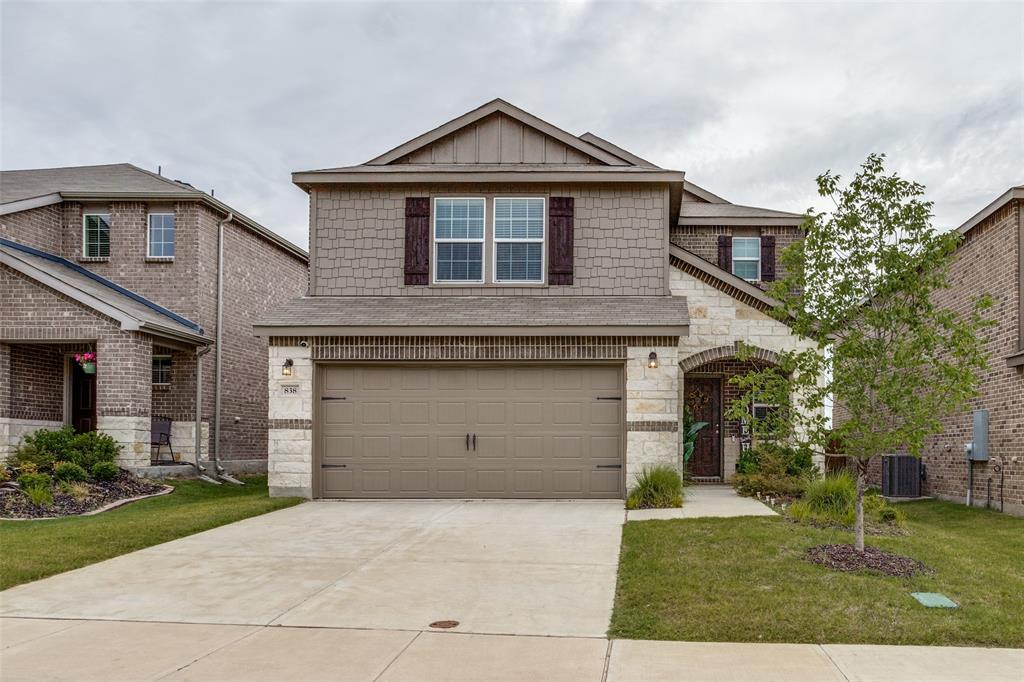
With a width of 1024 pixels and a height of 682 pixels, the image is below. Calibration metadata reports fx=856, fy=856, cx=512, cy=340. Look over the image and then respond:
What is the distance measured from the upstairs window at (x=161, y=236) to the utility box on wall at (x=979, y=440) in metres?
17.0

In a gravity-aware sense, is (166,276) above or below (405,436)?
above

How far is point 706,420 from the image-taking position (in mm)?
18047

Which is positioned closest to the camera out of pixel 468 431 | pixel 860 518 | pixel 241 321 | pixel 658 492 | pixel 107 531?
pixel 860 518

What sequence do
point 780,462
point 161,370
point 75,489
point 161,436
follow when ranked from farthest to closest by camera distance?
point 161,370
point 161,436
point 780,462
point 75,489

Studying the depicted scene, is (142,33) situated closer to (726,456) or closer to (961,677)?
(726,456)

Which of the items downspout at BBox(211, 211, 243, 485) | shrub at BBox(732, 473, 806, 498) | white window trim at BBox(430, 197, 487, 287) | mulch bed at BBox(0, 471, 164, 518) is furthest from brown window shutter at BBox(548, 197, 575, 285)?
downspout at BBox(211, 211, 243, 485)

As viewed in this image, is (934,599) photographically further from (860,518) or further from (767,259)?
(767,259)

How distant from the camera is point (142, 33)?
15414mm

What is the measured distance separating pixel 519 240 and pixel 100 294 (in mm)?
8852

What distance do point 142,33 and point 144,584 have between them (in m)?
11.2

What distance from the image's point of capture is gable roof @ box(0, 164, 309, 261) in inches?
748

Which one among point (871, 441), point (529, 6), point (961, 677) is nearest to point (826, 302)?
point (871, 441)

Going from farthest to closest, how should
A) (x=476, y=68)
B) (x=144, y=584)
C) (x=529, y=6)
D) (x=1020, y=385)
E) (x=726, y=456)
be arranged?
Result: 1. (x=476, y=68)
2. (x=726, y=456)
3. (x=529, y=6)
4. (x=1020, y=385)
5. (x=144, y=584)

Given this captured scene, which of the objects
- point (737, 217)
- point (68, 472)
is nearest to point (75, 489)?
point (68, 472)
